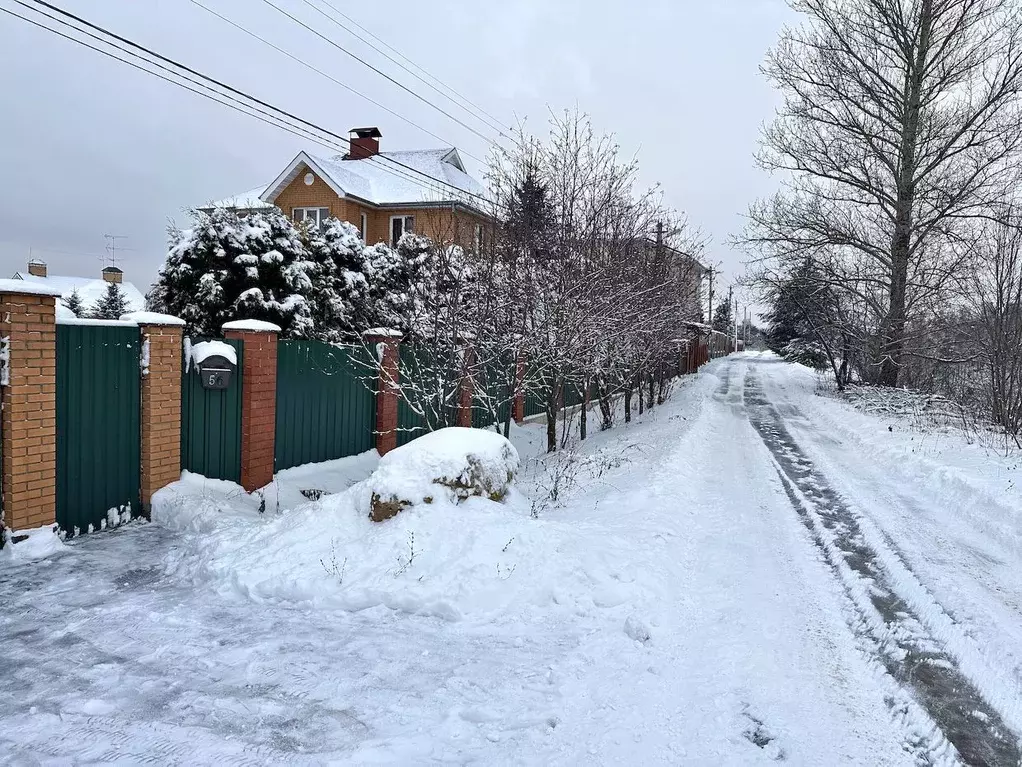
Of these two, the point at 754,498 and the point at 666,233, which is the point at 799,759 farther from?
the point at 666,233

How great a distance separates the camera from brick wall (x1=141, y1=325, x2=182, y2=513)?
19.7ft

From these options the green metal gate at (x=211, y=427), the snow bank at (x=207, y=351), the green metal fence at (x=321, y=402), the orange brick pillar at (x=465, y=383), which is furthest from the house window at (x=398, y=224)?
the snow bank at (x=207, y=351)

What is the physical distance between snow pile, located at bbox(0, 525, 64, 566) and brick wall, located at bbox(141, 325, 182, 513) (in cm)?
100

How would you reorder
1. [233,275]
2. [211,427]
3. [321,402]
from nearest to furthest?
[211,427] < [321,402] < [233,275]

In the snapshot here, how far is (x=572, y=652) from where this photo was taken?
374 centimetres

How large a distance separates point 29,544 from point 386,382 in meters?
5.13

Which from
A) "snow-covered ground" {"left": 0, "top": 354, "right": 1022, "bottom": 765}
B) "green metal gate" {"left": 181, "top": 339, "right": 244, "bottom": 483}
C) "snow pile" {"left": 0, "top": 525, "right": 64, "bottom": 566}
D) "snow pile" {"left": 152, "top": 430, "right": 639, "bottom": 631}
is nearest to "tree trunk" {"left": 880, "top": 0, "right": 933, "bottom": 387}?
"snow-covered ground" {"left": 0, "top": 354, "right": 1022, "bottom": 765}

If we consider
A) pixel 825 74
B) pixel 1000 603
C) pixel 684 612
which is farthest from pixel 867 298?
pixel 684 612

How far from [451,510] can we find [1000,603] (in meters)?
4.19

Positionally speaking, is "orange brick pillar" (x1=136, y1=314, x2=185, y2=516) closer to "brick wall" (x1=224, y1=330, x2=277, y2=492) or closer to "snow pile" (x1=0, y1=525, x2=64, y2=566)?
"brick wall" (x1=224, y1=330, x2=277, y2=492)

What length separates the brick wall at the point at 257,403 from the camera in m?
7.05

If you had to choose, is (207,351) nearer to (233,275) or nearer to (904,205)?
(233,275)

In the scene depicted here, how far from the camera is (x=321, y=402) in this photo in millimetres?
8500

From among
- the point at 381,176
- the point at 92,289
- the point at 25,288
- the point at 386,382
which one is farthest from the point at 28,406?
the point at 92,289
